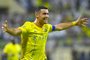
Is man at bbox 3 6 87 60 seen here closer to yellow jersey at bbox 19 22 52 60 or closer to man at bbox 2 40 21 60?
yellow jersey at bbox 19 22 52 60

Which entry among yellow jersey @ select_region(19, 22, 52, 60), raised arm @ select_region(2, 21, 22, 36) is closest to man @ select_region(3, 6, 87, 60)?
yellow jersey @ select_region(19, 22, 52, 60)

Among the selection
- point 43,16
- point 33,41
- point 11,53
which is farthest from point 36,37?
point 11,53

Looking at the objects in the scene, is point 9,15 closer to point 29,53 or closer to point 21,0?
point 21,0

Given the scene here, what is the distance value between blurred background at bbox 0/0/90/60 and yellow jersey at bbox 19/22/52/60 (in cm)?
863

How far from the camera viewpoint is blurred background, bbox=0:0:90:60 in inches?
738

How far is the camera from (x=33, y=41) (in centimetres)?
770

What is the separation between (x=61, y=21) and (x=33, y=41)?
12368 mm

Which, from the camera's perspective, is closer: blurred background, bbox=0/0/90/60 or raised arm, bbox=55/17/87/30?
raised arm, bbox=55/17/87/30

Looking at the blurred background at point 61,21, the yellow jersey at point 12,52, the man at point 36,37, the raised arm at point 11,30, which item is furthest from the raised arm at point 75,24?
the blurred background at point 61,21

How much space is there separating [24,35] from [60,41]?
37.7ft

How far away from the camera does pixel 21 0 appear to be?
22047mm

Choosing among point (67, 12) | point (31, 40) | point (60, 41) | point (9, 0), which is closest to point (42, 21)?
point (31, 40)

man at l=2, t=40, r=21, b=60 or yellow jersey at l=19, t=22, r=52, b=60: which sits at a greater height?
yellow jersey at l=19, t=22, r=52, b=60

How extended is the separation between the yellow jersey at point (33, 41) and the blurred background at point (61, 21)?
340 inches
